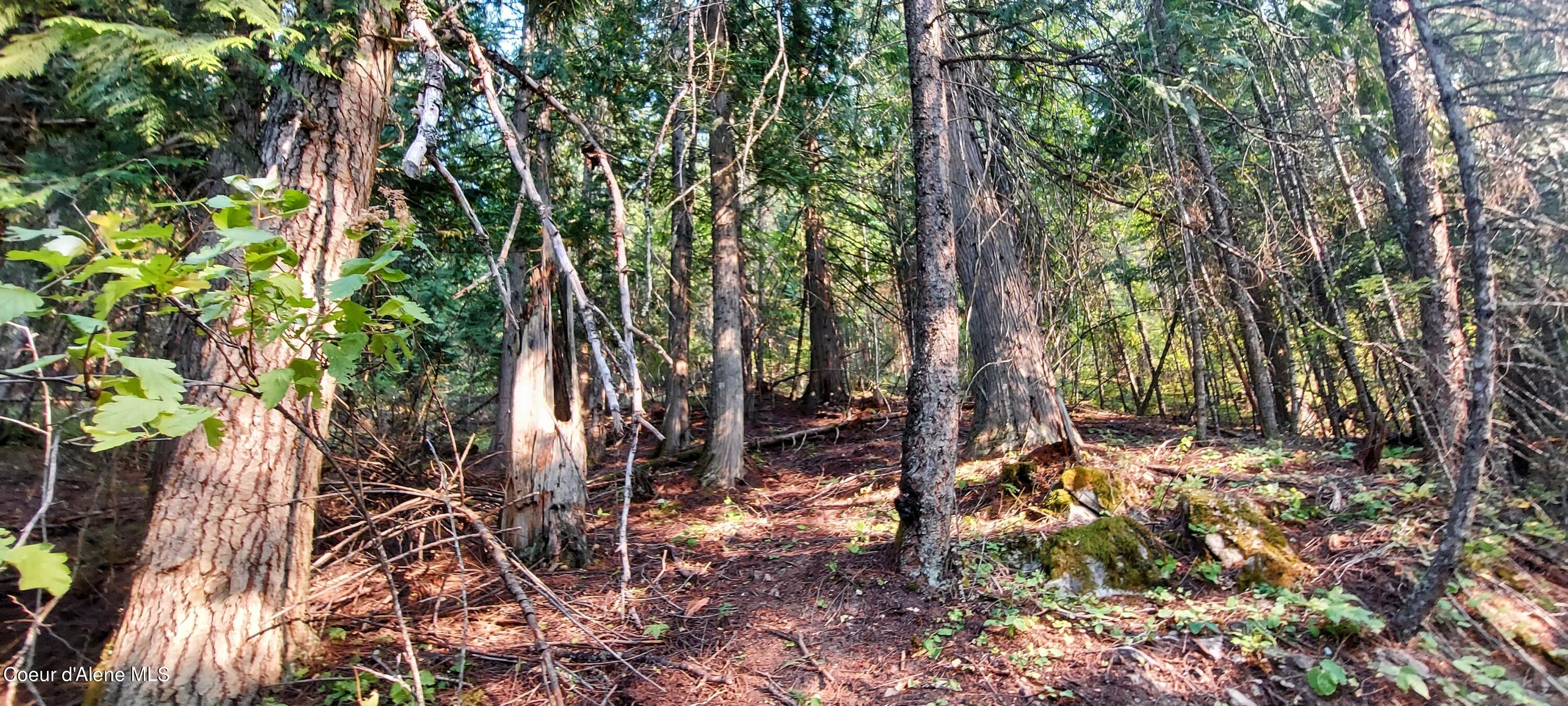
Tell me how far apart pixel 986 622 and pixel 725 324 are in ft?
15.6

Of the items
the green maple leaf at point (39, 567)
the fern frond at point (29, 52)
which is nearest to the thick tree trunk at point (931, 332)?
the green maple leaf at point (39, 567)

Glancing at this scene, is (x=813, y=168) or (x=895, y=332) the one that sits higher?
(x=813, y=168)

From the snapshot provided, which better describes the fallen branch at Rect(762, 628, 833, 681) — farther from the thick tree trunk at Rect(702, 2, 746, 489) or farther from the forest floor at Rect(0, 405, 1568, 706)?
the thick tree trunk at Rect(702, 2, 746, 489)

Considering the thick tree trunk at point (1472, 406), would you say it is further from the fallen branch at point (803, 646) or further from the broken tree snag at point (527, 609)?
the broken tree snag at point (527, 609)

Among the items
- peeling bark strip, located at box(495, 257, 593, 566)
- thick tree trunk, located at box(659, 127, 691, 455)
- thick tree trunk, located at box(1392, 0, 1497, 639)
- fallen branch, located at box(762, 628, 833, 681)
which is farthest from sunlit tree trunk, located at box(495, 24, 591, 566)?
thick tree trunk, located at box(1392, 0, 1497, 639)

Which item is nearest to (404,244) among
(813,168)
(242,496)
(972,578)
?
(242,496)

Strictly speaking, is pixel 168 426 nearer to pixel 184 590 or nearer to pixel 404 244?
pixel 404 244

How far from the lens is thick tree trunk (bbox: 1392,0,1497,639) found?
3875 millimetres

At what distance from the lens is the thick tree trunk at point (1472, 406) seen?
12.7 ft

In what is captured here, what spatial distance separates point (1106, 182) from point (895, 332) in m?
7.23

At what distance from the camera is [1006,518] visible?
17.7ft

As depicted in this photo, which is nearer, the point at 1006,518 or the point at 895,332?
the point at 1006,518

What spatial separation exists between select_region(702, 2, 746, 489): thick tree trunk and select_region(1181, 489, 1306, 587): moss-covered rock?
469 cm

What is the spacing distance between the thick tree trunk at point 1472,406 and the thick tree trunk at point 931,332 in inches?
108
